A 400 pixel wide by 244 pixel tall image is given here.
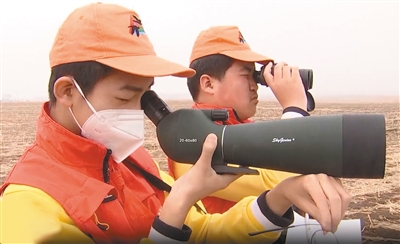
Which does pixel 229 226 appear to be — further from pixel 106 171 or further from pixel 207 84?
pixel 207 84

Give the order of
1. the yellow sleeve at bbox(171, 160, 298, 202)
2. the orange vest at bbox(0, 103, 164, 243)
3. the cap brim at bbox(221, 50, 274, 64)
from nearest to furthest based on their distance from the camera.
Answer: the orange vest at bbox(0, 103, 164, 243) → the yellow sleeve at bbox(171, 160, 298, 202) → the cap brim at bbox(221, 50, 274, 64)

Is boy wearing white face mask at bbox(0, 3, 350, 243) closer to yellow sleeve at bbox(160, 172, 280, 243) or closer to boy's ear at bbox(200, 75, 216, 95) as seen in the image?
yellow sleeve at bbox(160, 172, 280, 243)

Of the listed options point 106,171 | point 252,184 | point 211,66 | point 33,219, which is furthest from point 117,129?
point 211,66

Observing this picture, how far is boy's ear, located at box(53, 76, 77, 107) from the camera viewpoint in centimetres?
136

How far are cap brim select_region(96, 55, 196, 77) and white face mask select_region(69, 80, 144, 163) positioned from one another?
0.14m

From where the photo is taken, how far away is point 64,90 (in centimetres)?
138

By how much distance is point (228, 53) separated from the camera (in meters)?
→ 2.18

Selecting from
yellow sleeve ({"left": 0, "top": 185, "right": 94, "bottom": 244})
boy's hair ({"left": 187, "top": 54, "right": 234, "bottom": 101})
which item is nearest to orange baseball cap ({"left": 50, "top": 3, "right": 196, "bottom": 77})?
yellow sleeve ({"left": 0, "top": 185, "right": 94, "bottom": 244})

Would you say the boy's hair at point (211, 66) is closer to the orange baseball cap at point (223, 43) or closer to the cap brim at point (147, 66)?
the orange baseball cap at point (223, 43)

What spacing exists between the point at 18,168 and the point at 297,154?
711 millimetres

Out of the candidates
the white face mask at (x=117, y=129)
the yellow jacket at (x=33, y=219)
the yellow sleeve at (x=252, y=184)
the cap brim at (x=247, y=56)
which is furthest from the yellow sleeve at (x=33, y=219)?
the cap brim at (x=247, y=56)

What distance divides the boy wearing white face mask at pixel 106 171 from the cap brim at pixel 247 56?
747 mm

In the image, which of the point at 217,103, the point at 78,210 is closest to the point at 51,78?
the point at 78,210

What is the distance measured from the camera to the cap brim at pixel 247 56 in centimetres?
210
